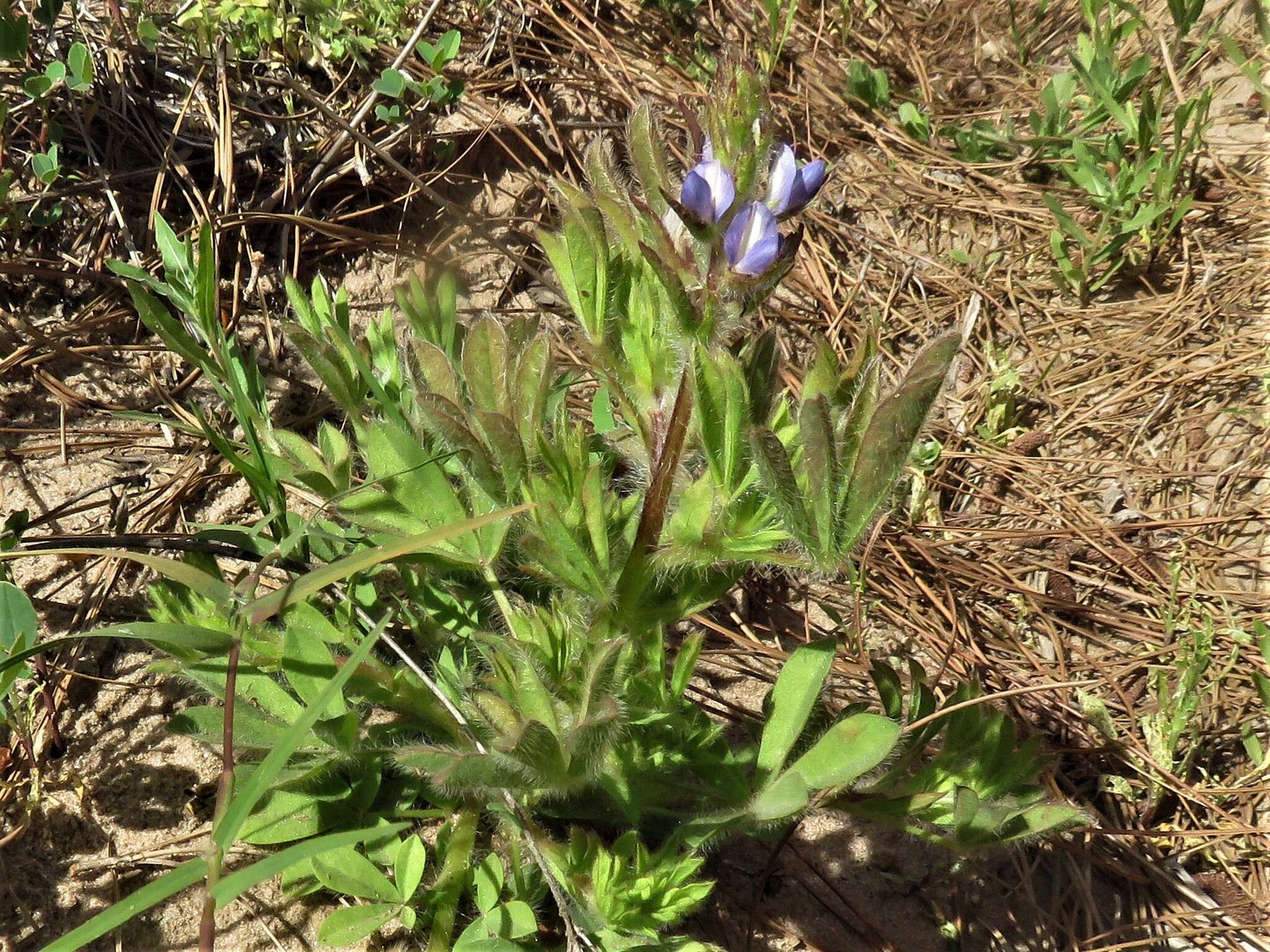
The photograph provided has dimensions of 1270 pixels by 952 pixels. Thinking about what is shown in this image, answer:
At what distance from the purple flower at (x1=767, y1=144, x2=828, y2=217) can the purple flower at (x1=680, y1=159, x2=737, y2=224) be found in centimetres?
9

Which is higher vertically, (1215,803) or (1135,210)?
(1135,210)

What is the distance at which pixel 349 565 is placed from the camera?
70.7 inches

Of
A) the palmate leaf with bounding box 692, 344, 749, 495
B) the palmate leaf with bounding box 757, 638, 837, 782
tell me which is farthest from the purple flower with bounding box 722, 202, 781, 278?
the palmate leaf with bounding box 757, 638, 837, 782

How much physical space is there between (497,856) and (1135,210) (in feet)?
9.72

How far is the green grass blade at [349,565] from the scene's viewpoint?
176 centimetres

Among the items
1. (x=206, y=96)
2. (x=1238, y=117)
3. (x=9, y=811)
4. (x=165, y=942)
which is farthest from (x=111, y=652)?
(x=1238, y=117)

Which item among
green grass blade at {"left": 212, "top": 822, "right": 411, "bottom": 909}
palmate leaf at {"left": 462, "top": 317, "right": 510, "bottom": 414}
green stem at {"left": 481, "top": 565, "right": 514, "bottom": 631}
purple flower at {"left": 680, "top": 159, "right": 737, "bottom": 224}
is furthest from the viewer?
green stem at {"left": 481, "top": 565, "right": 514, "bottom": 631}

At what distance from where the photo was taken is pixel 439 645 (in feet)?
7.90

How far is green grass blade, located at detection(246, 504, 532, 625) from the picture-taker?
5.79 ft

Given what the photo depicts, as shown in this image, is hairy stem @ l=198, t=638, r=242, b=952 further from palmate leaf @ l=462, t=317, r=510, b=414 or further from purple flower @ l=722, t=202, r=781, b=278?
purple flower @ l=722, t=202, r=781, b=278

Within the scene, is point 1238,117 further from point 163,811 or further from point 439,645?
point 163,811

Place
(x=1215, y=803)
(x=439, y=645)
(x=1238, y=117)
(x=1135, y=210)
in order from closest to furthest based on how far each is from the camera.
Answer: (x=439, y=645) < (x=1215, y=803) < (x=1135, y=210) < (x=1238, y=117)

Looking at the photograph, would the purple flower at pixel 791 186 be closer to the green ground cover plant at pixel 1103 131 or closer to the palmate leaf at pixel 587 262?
the palmate leaf at pixel 587 262

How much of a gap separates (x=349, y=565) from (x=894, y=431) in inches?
37.0
